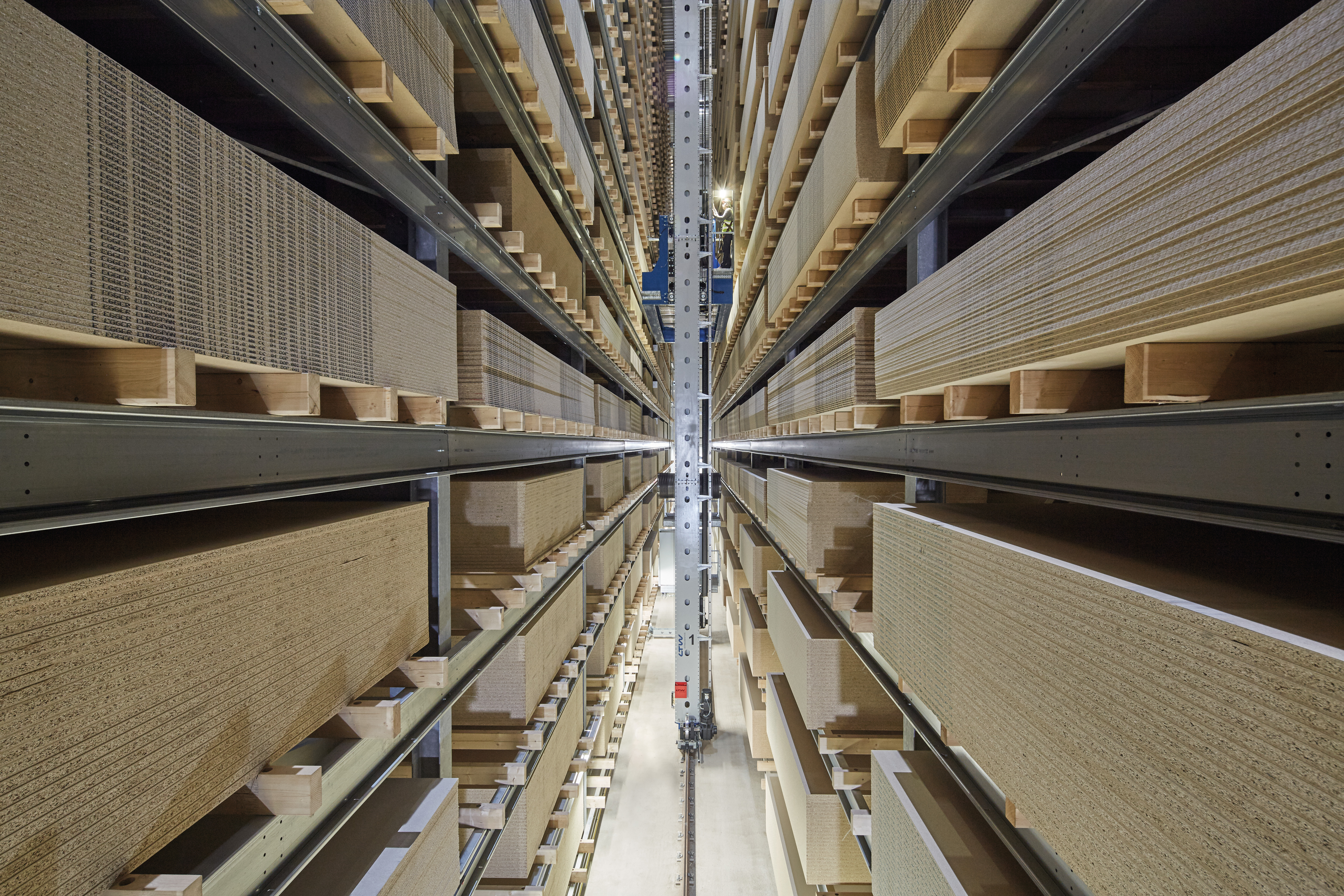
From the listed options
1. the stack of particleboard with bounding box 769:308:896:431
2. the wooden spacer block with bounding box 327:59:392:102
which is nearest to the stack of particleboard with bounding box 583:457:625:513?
the stack of particleboard with bounding box 769:308:896:431

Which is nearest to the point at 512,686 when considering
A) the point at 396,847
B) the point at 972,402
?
the point at 396,847

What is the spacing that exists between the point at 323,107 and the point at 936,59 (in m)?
1.90

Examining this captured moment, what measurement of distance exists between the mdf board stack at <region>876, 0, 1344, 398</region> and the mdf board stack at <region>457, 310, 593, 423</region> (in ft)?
7.42

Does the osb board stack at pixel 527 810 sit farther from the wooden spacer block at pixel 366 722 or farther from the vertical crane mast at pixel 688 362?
the vertical crane mast at pixel 688 362

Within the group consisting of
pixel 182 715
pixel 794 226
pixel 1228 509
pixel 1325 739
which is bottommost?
pixel 182 715

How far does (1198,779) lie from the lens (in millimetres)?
998

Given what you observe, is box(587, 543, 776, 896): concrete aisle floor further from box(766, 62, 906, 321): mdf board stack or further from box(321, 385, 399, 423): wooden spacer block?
box(321, 385, 399, 423): wooden spacer block

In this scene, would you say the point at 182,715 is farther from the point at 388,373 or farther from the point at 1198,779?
the point at 1198,779

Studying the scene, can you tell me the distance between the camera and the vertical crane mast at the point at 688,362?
7.07m

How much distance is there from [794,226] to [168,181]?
12.5 feet

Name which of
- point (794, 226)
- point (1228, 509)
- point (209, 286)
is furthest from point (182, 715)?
point (794, 226)

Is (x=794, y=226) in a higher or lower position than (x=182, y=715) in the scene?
higher

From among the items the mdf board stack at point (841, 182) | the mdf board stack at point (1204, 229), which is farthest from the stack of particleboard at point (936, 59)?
the mdf board stack at point (1204, 229)

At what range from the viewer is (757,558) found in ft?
22.1
